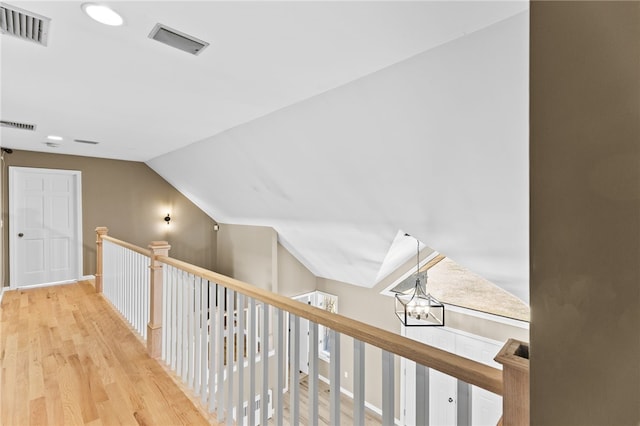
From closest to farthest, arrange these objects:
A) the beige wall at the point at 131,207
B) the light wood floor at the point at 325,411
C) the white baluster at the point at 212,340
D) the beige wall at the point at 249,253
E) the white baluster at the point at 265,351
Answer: the white baluster at the point at 265,351
the white baluster at the point at 212,340
the light wood floor at the point at 325,411
the beige wall at the point at 131,207
the beige wall at the point at 249,253

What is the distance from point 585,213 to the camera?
1.64ft

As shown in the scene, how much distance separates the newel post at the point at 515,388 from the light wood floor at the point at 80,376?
1838 millimetres

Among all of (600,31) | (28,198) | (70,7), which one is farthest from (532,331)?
(28,198)

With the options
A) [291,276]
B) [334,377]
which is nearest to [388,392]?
[334,377]

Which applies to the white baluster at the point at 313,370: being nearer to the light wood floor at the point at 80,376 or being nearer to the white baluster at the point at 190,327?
the light wood floor at the point at 80,376

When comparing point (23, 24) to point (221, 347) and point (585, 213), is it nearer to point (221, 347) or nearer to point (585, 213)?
point (221, 347)

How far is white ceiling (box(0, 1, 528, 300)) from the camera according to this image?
1668 millimetres

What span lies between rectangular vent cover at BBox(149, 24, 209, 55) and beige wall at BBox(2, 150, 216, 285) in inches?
191

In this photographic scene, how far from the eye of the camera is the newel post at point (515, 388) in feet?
2.27

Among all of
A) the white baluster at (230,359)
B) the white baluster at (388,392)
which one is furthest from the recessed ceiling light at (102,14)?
the white baluster at (388,392)

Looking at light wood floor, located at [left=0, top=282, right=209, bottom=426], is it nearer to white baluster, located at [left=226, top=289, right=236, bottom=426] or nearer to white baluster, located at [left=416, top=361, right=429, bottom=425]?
white baluster, located at [left=226, top=289, right=236, bottom=426]

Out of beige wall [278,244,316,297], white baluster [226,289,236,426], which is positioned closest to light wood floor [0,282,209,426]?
white baluster [226,289,236,426]

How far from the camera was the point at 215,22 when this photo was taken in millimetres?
1695

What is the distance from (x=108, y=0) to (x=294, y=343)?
1811mm
